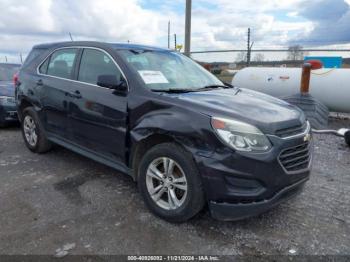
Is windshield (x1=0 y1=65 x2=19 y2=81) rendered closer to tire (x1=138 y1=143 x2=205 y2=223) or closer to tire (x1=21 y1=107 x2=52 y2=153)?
tire (x1=21 y1=107 x2=52 y2=153)

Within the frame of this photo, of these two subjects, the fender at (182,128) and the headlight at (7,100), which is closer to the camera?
the fender at (182,128)

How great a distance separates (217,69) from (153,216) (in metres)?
13.9

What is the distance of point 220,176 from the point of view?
2.92m

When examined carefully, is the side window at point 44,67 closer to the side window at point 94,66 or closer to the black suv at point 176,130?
the black suv at point 176,130

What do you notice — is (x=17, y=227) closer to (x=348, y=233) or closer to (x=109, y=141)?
(x=109, y=141)

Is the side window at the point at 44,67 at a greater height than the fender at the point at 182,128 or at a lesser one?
greater

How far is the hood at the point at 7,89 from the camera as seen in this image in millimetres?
7652

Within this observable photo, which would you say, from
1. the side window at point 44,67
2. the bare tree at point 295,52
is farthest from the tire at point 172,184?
the bare tree at point 295,52

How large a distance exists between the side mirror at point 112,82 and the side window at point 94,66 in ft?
0.50

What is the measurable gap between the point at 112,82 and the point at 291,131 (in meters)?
1.90

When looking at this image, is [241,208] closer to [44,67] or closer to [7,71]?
[44,67]

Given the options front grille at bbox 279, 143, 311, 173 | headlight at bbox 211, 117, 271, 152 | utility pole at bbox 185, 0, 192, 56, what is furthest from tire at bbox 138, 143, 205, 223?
utility pole at bbox 185, 0, 192, 56

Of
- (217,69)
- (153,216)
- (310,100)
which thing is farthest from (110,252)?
(217,69)

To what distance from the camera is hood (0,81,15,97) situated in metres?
7.65
